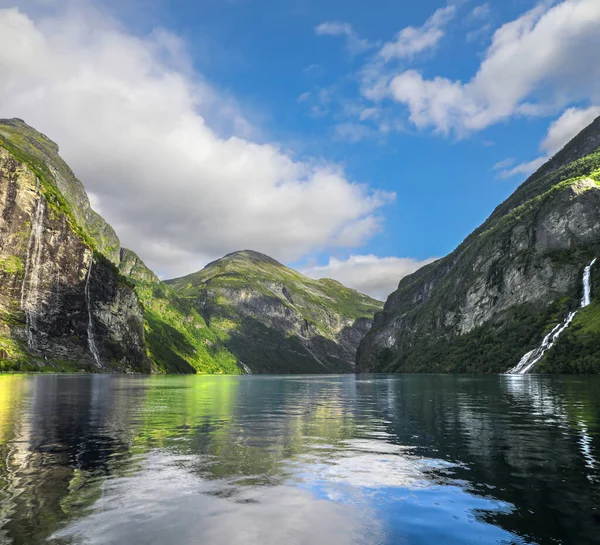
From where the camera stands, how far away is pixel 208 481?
1772 centimetres

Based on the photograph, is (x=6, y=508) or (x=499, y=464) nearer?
(x=6, y=508)

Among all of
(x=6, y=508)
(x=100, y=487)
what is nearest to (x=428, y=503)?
(x=100, y=487)

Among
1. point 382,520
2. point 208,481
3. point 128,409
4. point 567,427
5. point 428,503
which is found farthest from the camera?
point 128,409

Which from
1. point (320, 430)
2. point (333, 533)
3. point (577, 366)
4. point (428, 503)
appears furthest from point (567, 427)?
point (577, 366)

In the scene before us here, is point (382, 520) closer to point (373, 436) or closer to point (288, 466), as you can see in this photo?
point (288, 466)

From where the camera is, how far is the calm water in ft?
40.3

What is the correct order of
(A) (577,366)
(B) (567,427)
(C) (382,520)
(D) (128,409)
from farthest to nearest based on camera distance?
1. (A) (577,366)
2. (D) (128,409)
3. (B) (567,427)
4. (C) (382,520)

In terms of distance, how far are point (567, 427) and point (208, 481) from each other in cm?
2624

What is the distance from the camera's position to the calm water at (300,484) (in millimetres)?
12273

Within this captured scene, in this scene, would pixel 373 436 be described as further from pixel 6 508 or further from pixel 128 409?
pixel 128 409

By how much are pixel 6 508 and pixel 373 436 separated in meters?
21.2

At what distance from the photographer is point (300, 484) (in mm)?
17375

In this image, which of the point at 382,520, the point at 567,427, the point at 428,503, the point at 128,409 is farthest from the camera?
the point at 128,409

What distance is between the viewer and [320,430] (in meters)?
32.4
